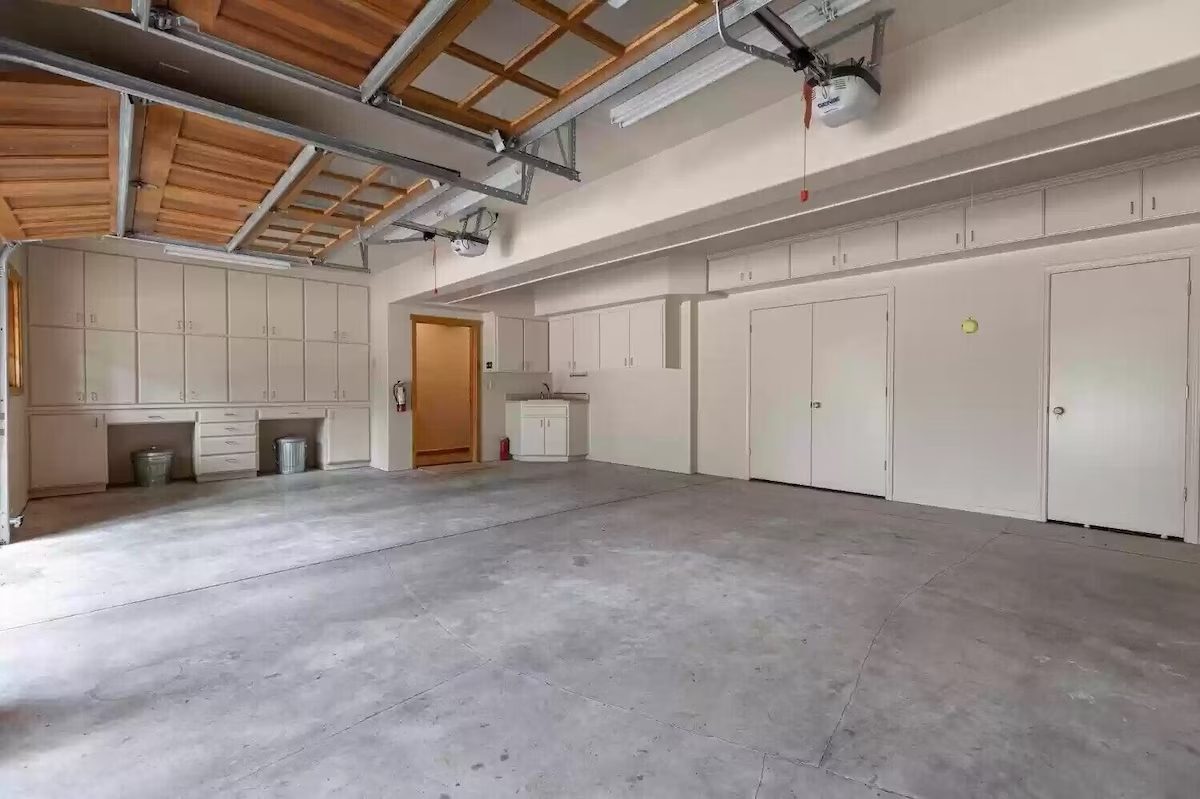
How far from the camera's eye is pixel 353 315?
8.29 m

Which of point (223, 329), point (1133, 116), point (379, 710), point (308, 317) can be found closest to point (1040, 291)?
point (1133, 116)

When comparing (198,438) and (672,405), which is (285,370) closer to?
(198,438)

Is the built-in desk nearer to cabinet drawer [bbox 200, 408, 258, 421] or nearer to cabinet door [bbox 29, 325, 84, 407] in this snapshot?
cabinet drawer [bbox 200, 408, 258, 421]

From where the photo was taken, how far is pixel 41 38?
250 cm

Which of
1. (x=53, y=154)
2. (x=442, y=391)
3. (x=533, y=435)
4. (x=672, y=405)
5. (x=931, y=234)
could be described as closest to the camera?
(x=53, y=154)

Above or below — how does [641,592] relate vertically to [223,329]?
below

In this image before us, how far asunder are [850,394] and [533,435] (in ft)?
16.0

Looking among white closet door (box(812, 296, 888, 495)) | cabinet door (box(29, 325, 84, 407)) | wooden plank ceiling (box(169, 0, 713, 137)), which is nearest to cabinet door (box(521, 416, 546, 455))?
white closet door (box(812, 296, 888, 495))

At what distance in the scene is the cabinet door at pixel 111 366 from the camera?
20.6 feet

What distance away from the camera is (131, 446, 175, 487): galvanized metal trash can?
21.9 ft

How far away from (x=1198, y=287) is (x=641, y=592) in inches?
190

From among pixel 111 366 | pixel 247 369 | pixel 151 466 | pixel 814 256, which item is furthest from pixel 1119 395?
pixel 111 366

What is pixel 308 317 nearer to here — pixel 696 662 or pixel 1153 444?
pixel 696 662

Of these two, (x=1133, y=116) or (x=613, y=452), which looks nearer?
(x=1133, y=116)
